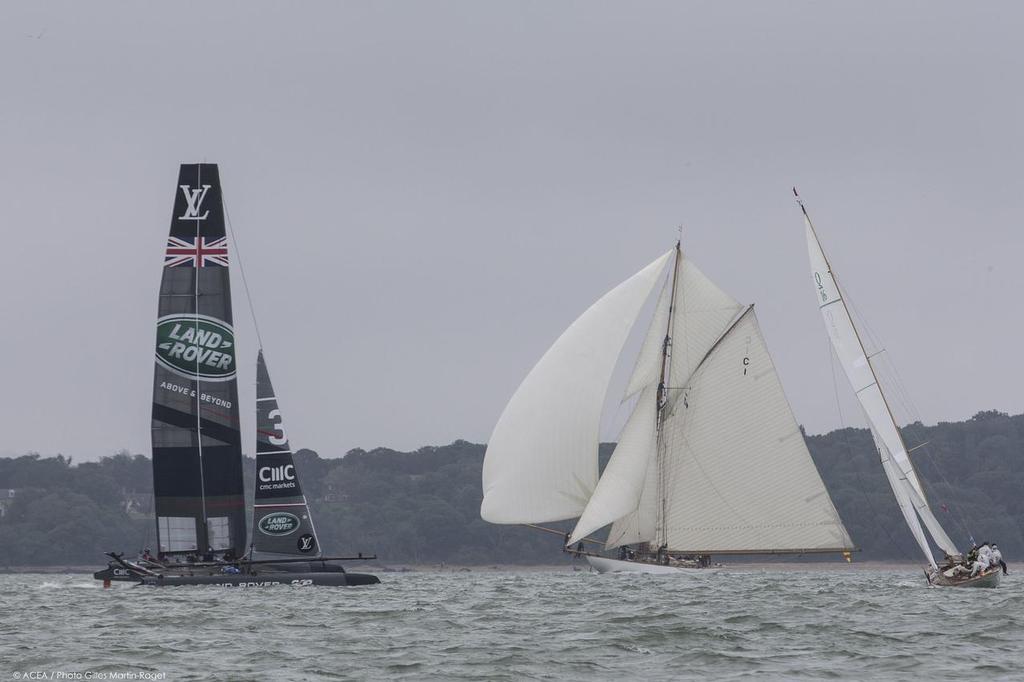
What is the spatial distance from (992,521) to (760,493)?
78.0 metres

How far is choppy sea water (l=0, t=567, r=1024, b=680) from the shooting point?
25.2 metres

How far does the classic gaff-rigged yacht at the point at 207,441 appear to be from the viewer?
47719 millimetres

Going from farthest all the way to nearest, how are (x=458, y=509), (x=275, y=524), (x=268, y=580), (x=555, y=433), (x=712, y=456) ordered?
(x=458, y=509) → (x=712, y=456) → (x=555, y=433) → (x=275, y=524) → (x=268, y=580)

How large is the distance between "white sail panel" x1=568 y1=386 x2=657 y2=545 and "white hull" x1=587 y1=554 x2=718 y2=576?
2.33 meters

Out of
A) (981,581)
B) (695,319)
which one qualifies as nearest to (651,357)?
(695,319)

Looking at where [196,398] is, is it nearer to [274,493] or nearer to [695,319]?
[274,493]

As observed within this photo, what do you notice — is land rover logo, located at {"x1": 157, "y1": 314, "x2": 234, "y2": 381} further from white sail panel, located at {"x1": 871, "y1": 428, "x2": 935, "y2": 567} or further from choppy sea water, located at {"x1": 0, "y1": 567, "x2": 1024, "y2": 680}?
white sail panel, located at {"x1": 871, "y1": 428, "x2": 935, "y2": 567}

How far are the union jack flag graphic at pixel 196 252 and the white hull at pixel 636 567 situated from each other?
77.0 feet

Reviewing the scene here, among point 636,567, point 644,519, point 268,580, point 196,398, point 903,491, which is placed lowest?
point 268,580

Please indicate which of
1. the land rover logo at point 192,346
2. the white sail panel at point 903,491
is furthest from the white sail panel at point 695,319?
the land rover logo at point 192,346

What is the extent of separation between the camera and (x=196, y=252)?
158 ft

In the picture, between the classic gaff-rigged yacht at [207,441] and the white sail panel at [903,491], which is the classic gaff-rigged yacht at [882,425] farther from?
the classic gaff-rigged yacht at [207,441]

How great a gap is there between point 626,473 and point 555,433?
3753 mm

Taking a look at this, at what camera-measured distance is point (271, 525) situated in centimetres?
4797
